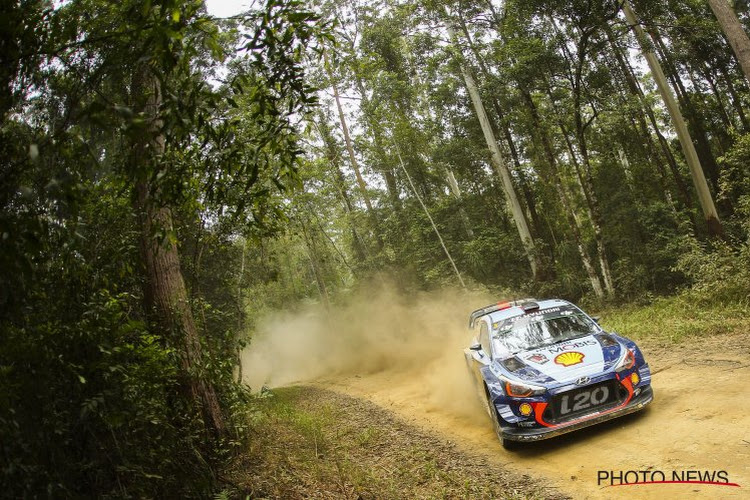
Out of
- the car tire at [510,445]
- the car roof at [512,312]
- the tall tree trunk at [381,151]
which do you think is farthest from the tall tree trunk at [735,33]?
the tall tree trunk at [381,151]

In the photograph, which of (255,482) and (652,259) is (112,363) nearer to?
(255,482)

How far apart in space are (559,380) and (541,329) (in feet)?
4.78

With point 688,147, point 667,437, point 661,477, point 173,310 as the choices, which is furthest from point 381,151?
point 661,477

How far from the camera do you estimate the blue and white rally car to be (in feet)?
19.9

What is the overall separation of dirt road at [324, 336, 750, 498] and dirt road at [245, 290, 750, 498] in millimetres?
11

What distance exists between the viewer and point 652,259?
18.7 metres

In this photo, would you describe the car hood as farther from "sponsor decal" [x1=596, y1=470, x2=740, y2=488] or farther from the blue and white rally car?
"sponsor decal" [x1=596, y1=470, x2=740, y2=488]

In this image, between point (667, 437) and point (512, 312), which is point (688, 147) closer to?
point (512, 312)

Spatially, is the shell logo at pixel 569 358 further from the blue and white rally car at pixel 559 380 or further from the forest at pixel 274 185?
the forest at pixel 274 185

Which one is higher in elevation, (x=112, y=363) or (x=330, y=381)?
(x=112, y=363)

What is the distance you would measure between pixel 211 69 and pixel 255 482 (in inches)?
304

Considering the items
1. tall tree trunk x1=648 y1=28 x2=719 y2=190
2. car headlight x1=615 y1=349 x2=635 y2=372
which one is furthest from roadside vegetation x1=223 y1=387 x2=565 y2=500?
tall tree trunk x1=648 y1=28 x2=719 y2=190

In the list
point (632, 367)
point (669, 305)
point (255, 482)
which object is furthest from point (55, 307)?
point (669, 305)

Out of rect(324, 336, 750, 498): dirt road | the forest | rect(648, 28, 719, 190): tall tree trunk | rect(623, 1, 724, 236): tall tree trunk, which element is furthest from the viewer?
rect(648, 28, 719, 190): tall tree trunk
